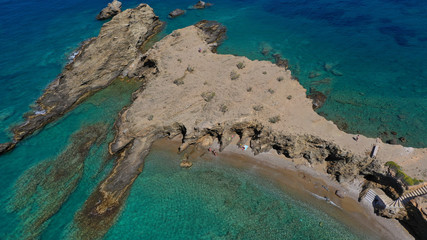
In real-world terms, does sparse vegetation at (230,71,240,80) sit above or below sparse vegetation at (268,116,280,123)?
above

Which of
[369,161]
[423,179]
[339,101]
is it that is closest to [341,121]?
[339,101]

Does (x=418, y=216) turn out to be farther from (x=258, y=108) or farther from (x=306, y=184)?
(x=258, y=108)

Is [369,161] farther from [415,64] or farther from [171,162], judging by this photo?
[415,64]

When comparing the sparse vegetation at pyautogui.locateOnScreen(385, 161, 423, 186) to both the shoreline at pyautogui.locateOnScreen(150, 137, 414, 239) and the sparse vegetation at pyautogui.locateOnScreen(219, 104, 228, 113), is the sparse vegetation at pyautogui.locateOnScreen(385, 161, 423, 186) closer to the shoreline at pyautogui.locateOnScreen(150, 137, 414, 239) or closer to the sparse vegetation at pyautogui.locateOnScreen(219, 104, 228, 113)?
the shoreline at pyautogui.locateOnScreen(150, 137, 414, 239)

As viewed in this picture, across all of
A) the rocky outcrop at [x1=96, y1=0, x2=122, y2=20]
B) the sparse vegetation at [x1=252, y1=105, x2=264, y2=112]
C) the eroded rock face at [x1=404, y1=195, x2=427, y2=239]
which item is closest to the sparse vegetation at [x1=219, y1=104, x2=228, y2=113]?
the sparse vegetation at [x1=252, y1=105, x2=264, y2=112]

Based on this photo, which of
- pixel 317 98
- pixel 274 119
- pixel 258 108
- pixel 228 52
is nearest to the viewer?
pixel 274 119

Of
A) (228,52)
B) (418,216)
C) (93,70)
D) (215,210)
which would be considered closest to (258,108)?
(215,210)

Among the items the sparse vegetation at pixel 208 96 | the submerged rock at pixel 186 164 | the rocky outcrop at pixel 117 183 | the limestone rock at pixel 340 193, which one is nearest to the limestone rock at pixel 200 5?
the rocky outcrop at pixel 117 183
